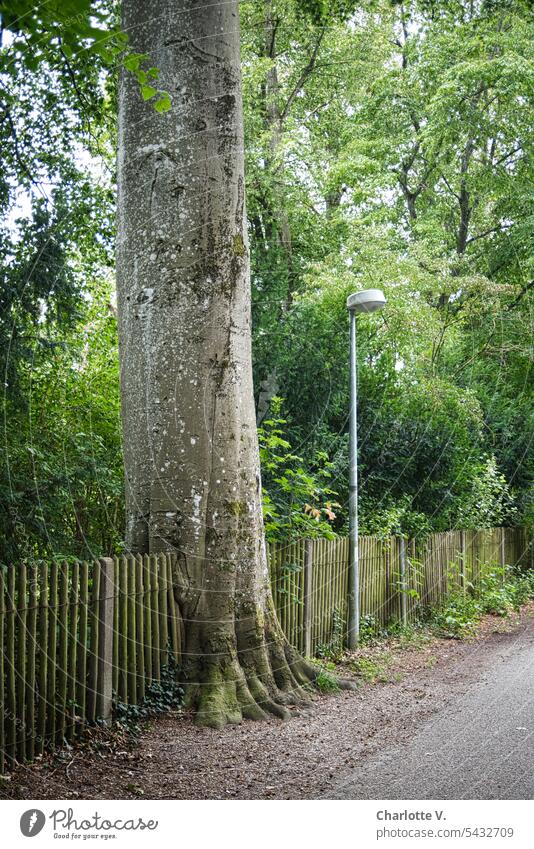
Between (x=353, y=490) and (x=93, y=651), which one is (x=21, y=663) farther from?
(x=353, y=490)

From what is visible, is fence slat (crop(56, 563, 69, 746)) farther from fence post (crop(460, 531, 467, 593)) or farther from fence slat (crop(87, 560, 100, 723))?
fence post (crop(460, 531, 467, 593))

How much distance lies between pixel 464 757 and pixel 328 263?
902cm

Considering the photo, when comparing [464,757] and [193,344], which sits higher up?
[193,344]

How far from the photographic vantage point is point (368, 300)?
7066 mm

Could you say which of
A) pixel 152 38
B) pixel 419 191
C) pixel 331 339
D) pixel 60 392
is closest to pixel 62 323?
pixel 60 392

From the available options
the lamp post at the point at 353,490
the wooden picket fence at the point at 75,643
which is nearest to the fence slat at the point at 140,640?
the wooden picket fence at the point at 75,643

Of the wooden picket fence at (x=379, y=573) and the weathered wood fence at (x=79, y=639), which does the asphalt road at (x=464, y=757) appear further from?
the wooden picket fence at (x=379, y=573)

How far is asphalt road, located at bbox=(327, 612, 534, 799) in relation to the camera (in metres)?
3.38

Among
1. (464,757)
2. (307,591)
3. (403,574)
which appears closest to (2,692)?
(464,757)

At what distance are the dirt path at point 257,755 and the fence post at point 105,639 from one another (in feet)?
0.88

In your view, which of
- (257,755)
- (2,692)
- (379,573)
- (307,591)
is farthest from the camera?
Answer: (379,573)

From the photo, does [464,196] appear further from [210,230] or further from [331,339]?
[210,230]

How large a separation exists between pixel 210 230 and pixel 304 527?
3.17m

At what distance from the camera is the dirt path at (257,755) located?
3.53 meters
